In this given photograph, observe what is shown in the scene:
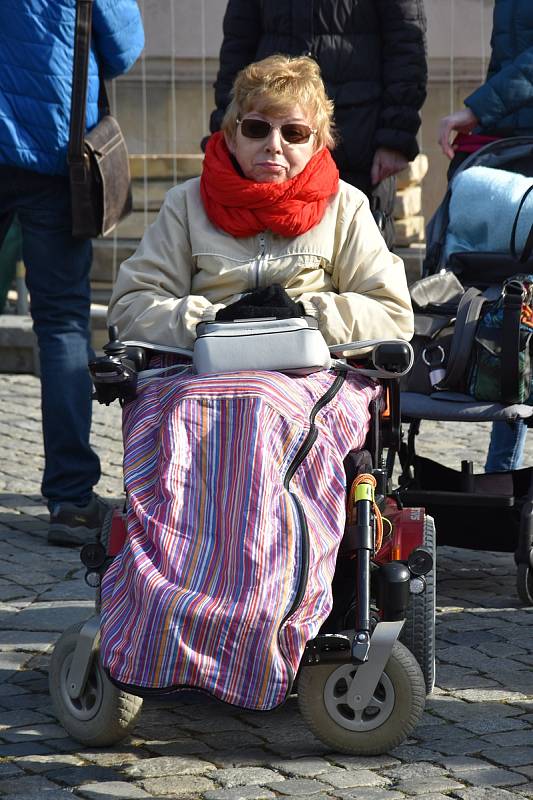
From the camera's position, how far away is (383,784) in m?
3.43

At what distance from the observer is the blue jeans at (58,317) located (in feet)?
18.2

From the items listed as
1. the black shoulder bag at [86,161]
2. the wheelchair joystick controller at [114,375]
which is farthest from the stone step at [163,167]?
the wheelchair joystick controller at [114,375]

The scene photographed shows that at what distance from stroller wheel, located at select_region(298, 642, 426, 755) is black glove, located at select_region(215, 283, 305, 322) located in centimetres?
100

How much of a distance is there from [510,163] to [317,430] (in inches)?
83.0

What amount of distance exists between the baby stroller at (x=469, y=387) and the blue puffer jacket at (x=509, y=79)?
7.1 inches

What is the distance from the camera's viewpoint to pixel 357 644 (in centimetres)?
344

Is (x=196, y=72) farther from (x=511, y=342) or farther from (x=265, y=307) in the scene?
(x=265, y=307)

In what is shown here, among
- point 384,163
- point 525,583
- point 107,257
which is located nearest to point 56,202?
point 384,163

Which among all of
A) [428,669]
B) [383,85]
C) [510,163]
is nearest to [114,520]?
[428,669]

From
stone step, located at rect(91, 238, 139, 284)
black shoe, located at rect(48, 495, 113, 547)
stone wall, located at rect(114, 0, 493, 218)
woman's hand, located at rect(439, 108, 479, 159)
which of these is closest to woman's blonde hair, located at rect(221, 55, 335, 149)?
woman's hand, located at rect(439, 108, 479, 159)

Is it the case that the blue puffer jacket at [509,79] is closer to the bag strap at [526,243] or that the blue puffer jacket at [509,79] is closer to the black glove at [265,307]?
the bag strap at [526,243]

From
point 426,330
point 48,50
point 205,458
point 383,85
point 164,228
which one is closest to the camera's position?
point 205,458

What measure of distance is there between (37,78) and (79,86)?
0.15m

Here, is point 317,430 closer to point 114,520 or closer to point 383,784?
point 114,520
